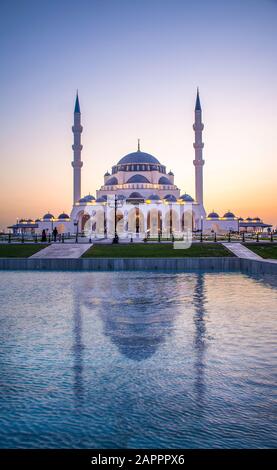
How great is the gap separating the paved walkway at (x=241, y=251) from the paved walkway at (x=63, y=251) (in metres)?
9.38

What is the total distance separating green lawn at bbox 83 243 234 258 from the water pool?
37.2 feet

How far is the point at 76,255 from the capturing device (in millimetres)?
27953

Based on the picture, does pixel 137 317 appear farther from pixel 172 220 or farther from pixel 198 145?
pixel 172 220

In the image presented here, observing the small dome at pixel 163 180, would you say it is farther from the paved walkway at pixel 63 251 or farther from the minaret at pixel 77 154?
the paved walkway at pixel 63 251

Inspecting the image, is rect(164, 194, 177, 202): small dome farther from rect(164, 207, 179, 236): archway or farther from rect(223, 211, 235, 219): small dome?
rect(223, 211, 235, 219): small dome

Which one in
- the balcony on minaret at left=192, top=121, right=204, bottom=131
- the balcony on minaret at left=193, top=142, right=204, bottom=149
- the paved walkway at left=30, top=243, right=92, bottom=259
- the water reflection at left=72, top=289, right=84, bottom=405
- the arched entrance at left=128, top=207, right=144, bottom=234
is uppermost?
the balcony on minaret at left=192, top=121, right=204, bottom=131

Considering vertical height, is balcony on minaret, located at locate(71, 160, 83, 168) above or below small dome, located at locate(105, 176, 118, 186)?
above

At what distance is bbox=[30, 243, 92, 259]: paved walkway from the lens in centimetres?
2795

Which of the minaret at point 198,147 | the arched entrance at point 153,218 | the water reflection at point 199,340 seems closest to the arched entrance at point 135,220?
the arched entrance at point 153,218

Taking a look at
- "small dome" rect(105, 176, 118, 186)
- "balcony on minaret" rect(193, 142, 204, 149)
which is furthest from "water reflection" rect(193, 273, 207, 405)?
"small dome" rect(105, 176, 118, 186)

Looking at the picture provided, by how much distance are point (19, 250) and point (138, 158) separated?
48378 mm
